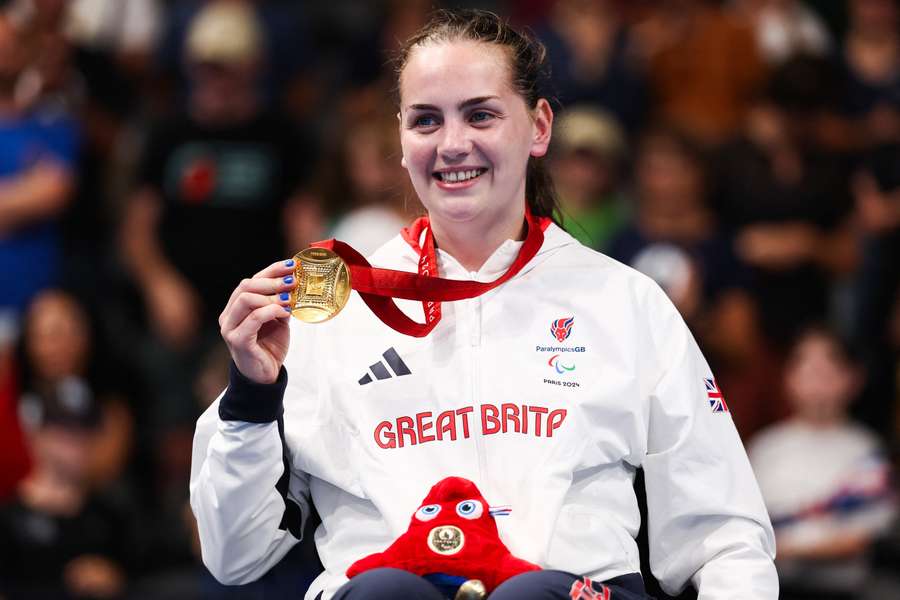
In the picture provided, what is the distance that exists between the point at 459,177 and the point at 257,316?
547 mm

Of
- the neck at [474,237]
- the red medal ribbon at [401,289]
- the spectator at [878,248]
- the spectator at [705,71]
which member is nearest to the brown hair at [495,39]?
the neck at [474,237]


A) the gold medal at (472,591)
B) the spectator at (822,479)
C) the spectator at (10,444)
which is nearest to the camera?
the gold medal at (472,591)

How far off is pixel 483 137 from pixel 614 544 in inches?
33.8

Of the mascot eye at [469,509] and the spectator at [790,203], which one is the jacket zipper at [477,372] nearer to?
the mascot eye at [469,509]

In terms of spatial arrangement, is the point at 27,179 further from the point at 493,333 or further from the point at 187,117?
the point at 493,333

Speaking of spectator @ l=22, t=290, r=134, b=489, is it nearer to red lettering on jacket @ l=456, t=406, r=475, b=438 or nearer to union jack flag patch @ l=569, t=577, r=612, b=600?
red lettering on jacket @ l=456, t=406, r=475, b=438

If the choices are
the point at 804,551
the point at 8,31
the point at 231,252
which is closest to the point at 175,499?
the point at 231,252

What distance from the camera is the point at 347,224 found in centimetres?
577

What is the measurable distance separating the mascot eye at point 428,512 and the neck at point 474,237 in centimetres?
63

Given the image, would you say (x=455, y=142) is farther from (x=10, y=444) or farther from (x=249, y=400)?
(x=10, y=444)

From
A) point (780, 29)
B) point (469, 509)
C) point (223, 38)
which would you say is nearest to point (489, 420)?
point (469, 509)

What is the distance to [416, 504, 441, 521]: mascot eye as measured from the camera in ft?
8.68

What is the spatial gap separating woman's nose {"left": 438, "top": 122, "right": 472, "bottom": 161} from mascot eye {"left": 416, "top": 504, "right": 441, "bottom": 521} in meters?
0.71

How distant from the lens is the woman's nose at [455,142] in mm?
2852
